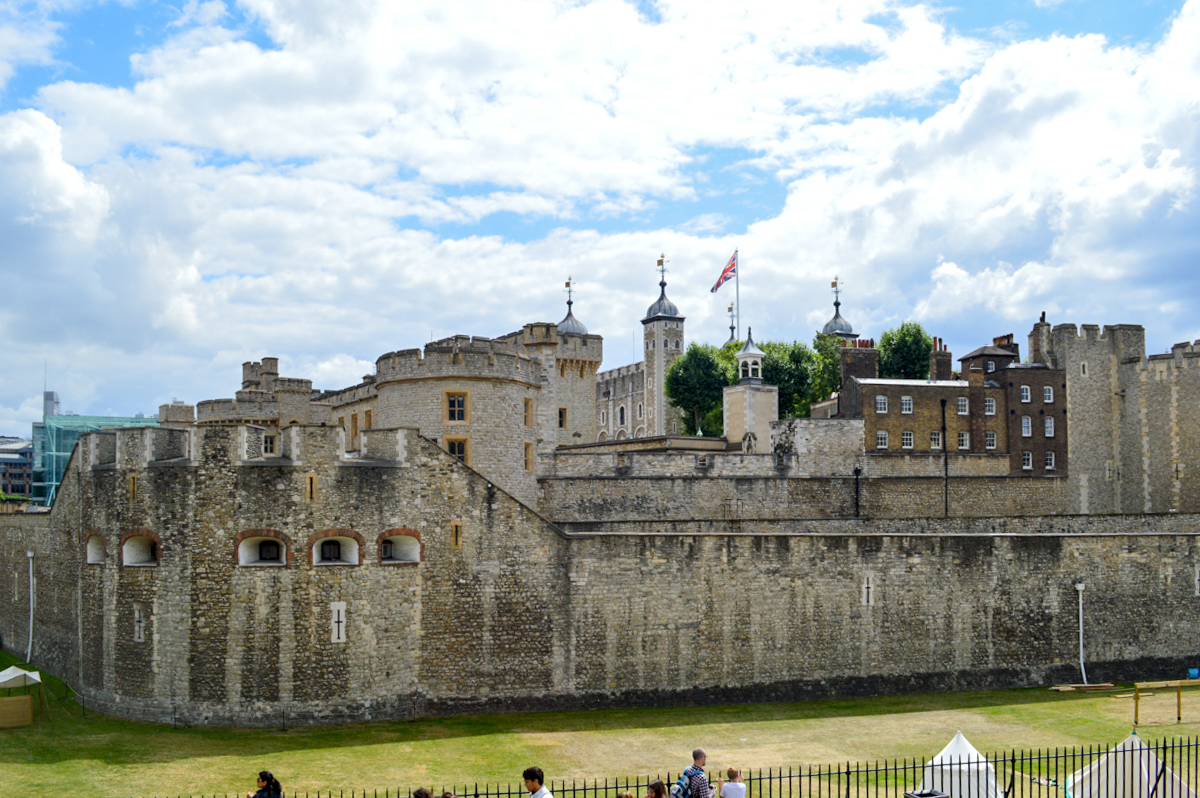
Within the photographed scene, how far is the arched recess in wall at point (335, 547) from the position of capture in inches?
1039

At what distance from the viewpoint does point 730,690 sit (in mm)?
29266

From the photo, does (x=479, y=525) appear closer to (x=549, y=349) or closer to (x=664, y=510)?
(x=664, y=510)

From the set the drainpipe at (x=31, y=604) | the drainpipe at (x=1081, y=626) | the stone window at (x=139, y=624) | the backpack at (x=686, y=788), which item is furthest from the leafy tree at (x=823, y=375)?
the backpack at (x=686, y=788)

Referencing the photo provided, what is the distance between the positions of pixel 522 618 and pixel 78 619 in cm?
1214

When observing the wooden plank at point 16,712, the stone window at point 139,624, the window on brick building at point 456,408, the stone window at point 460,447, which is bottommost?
the wooden plank at point 16,712

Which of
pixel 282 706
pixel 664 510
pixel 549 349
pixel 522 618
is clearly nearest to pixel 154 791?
pixel 282 706

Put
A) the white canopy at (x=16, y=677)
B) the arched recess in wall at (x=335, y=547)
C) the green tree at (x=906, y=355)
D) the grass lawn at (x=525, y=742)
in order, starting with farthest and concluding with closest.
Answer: the green tree at (x=906, y=355)
the white canopy at (x=16, y=677)
the arched recess in wall at (x=335, y=547)
the grass lawn at (x=525, y=742)

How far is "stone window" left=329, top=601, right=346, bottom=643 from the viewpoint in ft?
86.6

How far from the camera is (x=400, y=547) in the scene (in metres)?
27.6

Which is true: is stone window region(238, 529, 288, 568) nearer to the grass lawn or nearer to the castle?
the castle

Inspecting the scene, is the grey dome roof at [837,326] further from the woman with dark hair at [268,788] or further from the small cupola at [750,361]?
the woman with dark hair at [268,788]

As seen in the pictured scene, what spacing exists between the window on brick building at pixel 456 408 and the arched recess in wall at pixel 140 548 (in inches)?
347

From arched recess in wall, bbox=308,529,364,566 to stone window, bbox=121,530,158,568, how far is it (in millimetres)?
3807

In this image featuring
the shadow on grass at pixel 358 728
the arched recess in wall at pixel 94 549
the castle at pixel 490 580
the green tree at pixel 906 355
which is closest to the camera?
the shadow on grass at pixel 358 728
